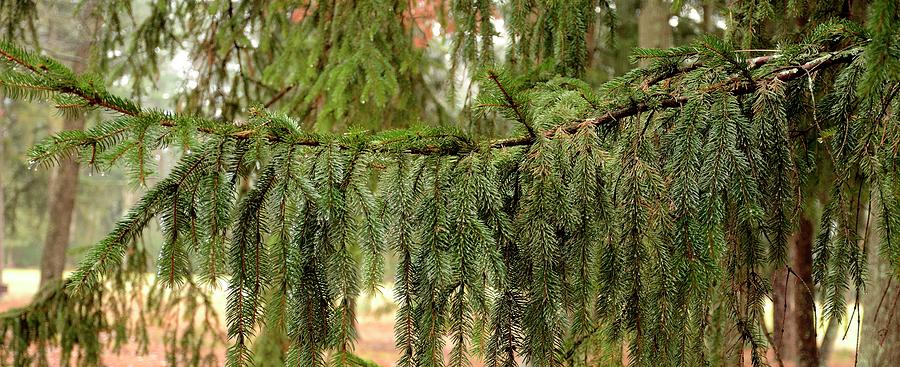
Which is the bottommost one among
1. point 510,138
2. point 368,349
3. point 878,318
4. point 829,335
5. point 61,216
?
point 368,349

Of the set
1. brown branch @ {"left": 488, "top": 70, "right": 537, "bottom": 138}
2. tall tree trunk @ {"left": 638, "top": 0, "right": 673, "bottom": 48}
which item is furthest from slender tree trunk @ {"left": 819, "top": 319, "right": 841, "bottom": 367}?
tall tree trunk @ {"left": 638, "top": 0, "right": 673, "bottom": 48}

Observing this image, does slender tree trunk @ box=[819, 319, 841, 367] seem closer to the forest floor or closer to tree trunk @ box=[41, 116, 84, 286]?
the forest floor

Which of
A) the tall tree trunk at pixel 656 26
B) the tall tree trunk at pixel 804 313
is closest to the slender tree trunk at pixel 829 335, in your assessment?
the tall tree trunk at pixel 804 313

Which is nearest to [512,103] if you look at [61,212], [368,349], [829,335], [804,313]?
[804,313]

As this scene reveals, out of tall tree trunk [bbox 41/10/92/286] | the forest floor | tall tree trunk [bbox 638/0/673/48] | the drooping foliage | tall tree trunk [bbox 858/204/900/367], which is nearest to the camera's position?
the drooping foliage

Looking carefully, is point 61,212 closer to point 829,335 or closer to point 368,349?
point 368,349

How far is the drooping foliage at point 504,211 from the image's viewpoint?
56.4 inches

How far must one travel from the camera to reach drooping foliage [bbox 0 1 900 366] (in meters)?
1.43

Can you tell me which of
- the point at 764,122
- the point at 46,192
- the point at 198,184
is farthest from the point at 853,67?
the point at 46,192

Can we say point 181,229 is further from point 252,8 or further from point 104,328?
point 104,328

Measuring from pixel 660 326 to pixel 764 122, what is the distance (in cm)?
49

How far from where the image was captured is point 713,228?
143 centimetres

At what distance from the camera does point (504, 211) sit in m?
1.62

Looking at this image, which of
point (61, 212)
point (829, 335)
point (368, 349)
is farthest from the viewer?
point (368, 349)
